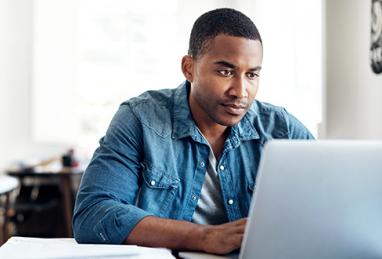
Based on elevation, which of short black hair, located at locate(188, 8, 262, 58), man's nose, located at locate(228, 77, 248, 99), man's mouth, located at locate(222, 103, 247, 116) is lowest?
man's mouth, located at locate(222, 103, 247, 116)

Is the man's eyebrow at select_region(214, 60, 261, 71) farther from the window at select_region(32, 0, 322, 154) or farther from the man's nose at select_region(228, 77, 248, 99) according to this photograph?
the window at select_region(32, 0, 322, 154)

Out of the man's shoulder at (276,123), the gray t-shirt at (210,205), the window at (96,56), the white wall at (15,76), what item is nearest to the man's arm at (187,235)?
the gray t-shirt at (210,205)

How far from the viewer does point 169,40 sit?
15.9ft

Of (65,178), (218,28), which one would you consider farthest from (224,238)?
(65,178)

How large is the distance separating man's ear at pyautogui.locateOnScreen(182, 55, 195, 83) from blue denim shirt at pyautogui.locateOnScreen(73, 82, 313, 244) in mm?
46

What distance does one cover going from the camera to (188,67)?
1.36 metres

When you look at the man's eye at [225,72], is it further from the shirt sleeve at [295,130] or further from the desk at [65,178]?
the desk at [65,178]

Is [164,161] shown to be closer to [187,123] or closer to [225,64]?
[187,123]

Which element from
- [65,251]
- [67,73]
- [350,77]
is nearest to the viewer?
[65,251]

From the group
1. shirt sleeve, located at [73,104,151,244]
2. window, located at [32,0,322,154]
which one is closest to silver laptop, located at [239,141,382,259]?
shirt sleeve, located at [73,104,151,244]

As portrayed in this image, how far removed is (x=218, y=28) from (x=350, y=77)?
101cm

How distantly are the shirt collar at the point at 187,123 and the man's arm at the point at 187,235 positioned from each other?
314 millimetres

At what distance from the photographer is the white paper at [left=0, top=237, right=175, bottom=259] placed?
2.75 feet

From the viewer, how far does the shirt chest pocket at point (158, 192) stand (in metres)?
1.21
